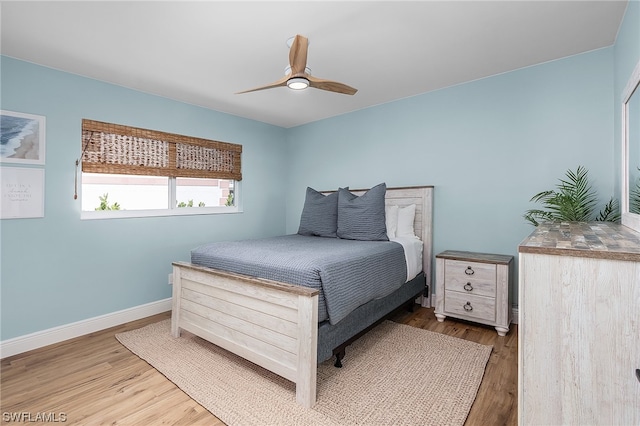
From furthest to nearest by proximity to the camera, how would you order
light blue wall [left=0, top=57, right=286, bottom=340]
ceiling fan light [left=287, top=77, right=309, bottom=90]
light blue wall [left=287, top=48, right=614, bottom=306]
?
light blue wall [left=287, top=48, right=614, bottom=306]
light blue wall [left=0, top=57, right=286, bottom=340]
ceiling fan light [left=287, top=77, right=309, bottom=90]

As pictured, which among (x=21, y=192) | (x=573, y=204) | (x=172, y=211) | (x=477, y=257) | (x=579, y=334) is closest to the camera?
(x=579, y=334)

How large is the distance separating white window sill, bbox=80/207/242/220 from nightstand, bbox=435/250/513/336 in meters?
2.70

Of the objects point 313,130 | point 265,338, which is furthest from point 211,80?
point 265,338

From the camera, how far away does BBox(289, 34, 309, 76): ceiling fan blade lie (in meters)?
1.87

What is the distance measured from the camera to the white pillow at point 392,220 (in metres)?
3.35

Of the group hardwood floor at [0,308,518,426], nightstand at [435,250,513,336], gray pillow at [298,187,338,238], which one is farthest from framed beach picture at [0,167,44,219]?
nightstand at [435,250,513,336]

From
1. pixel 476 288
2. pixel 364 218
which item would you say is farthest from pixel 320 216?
pixel 476 288

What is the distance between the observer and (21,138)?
245 centimetres

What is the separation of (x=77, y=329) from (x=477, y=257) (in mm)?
3716

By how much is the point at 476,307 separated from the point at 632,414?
1885mm

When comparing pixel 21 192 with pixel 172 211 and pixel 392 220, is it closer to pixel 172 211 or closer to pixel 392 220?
pixel 172 211

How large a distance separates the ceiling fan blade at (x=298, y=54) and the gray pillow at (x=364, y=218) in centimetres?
161

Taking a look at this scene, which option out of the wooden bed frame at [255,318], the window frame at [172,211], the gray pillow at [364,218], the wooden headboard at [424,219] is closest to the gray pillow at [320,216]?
the gray pillow at [364,218]

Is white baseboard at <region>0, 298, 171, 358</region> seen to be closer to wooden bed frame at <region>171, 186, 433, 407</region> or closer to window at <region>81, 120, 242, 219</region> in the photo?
wooden bed frame at <region>171, 186, 433, 407</region>
